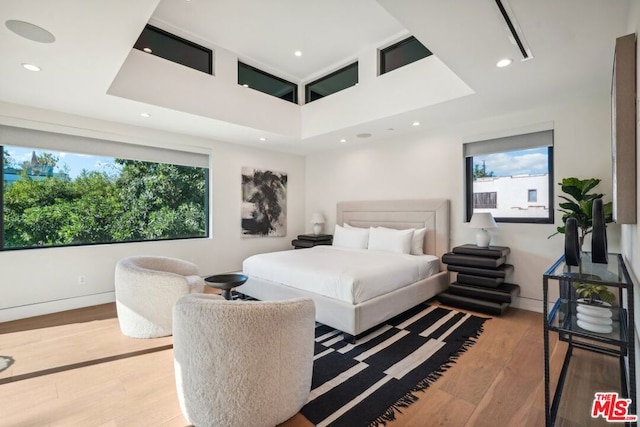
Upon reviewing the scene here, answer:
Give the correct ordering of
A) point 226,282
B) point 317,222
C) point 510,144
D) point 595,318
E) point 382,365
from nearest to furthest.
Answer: point 595,318 < point 382,365 < point 226,282 < point 510,144 < point 317,222

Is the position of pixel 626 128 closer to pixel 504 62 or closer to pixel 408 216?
pixel 504 62

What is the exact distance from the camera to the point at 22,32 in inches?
78.7

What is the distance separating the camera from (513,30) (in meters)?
2.05

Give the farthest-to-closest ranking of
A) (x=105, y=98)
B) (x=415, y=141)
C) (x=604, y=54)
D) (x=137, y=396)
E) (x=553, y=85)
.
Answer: (x=415, y=141)
(x=105, y=98)
(x=553, y=85)
(x=604, y=54)
(x=137, y=396)

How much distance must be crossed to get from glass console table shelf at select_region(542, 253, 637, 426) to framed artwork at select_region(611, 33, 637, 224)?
36 cm

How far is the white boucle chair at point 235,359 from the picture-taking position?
1534 millimetres

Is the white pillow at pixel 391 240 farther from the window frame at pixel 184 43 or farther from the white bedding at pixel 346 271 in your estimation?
the window frame at pixel 184 43

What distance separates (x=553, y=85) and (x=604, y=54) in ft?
1.86

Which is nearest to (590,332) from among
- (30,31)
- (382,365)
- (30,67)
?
(382,365)

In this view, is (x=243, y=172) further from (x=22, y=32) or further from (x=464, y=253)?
(x=464, y=253)

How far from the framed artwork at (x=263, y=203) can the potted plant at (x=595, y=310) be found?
4.65 metres

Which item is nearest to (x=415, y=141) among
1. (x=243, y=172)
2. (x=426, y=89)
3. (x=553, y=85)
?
(x=426, y=89)

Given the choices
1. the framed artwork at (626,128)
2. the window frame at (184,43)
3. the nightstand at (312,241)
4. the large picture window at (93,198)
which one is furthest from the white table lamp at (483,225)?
the large picture window at (93,198)

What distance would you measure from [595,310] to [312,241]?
4.17 meters
